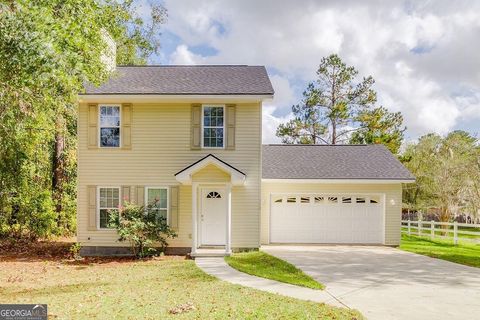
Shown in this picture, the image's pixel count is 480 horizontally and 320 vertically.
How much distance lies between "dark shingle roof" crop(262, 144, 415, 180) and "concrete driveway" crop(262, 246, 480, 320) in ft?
10.3

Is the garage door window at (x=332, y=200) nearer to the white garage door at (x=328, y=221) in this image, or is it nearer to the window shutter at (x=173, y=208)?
the white garage door at (x=328, y=221)

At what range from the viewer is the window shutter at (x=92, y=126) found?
14094 millimetres

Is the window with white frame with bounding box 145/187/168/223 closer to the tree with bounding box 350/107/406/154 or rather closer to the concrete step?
the concrete step

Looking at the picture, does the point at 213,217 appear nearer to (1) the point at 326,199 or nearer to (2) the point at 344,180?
(1) the point at 326,199

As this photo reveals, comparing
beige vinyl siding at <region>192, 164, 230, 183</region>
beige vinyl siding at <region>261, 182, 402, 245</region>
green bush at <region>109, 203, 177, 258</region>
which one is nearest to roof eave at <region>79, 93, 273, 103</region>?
beige vinyl siding at <region>192, 164, 230, 183</region>

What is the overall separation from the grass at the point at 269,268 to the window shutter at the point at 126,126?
17.2 feet

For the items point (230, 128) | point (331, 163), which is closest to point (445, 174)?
point (331, 163)

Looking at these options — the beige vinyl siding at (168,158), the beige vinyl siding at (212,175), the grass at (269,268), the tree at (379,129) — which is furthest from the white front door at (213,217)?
the tree at (379,129)

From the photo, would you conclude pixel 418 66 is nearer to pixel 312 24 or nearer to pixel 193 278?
pixel 312 24

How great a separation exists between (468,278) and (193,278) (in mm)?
6727

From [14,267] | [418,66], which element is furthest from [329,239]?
[418,66]

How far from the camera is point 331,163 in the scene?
57.5ft

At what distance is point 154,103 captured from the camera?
46.4 ft

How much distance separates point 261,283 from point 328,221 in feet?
26.8
